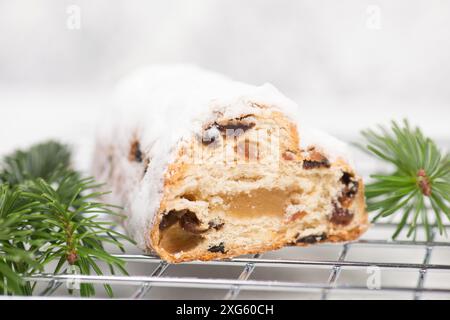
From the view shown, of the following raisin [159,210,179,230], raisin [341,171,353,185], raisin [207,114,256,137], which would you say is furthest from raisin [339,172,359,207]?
raisin [159,210,179,230]

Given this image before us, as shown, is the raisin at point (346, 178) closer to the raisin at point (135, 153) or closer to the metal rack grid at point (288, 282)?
the metal rack grid at point (288, 282)

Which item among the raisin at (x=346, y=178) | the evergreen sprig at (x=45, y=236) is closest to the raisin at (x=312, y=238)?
the raisin at (x=346, y=178)

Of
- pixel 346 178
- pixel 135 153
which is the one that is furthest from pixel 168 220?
pixel 346 178

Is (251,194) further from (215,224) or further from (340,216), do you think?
(340,216)

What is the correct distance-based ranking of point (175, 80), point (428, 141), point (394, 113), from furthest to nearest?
point (394, 113)
point (175, 80)
point (428, 141)

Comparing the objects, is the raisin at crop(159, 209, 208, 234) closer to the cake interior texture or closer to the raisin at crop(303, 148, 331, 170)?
the cake interior texture

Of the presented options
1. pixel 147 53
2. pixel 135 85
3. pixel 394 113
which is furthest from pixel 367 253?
pixel 147 53

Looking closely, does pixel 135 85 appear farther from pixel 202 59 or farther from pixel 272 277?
pixel 202 59
